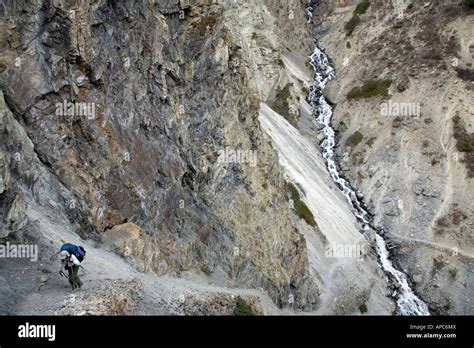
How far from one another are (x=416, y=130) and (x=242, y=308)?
4983cm

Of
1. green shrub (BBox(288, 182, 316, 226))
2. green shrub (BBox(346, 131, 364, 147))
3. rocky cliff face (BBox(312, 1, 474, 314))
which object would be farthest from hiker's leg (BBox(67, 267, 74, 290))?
green shrub (BBox(346, 131, 364, 147))

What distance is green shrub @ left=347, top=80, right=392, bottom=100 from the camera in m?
75.8

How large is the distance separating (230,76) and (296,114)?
39483 mm

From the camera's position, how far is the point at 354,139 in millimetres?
72125

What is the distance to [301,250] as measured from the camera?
43.2 metres

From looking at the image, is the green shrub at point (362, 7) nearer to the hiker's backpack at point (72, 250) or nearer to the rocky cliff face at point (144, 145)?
the rocky cliff face at point (144, 145)

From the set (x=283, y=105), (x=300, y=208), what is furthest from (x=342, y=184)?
(x=300, y=208)

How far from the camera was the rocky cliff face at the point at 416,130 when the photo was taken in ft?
188

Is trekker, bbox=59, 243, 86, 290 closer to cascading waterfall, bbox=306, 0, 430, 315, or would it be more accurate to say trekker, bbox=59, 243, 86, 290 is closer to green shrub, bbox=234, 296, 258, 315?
green shrub, bbox=234, 296, 258, 315

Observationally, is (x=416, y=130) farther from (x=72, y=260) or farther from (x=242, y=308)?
(x=72, y=260)
